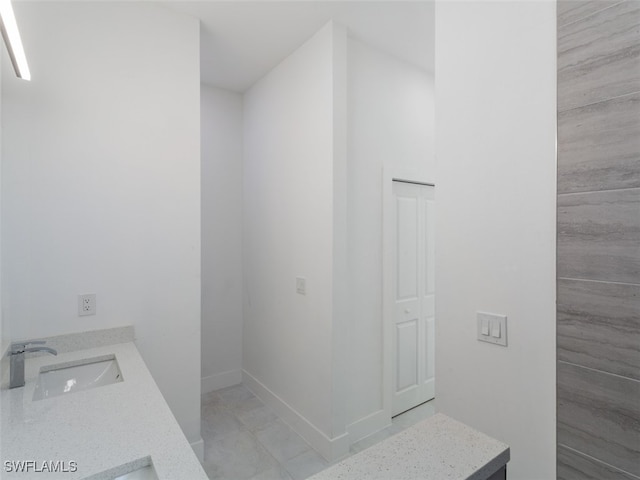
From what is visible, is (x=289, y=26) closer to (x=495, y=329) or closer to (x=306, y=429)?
(x=495, y=329)

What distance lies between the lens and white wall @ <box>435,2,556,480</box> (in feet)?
3.96

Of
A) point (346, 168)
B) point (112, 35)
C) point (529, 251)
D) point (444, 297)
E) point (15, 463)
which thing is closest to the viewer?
point (15, 463)

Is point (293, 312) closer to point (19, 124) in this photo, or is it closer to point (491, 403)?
point (491, 403)

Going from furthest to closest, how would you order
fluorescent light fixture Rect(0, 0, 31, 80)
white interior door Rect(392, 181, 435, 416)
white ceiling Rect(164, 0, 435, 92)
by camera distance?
1. white interior door Rect(392, 181, 435, 416)
2. white ceiling Rect(164, 0, 435, 92)
3. fluorescent light fixture Rect(0, 0, 31, 80)

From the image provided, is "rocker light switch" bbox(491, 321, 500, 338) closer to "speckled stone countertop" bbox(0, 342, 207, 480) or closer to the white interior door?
"speckled stone countertop" bbox(0, 342, 207, 480)

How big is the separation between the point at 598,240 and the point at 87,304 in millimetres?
2342

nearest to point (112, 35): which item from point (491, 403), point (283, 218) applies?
point (283, 218)

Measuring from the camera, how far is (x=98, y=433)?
108 cm

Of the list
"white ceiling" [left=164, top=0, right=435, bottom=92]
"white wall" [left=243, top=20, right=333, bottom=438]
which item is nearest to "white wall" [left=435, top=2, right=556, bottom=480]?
"white ceiling" [left=164, top=0, right=435, bottom=92]

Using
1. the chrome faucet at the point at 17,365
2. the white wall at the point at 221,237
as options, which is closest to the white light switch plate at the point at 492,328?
the chrome faucet at the point at 17,365

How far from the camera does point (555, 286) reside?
1176mm

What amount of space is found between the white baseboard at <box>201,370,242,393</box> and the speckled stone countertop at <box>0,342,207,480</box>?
76.4 inches

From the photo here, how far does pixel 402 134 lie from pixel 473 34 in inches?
53.8

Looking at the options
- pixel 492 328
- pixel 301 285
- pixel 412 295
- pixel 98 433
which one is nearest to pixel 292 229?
pixel 301 285
